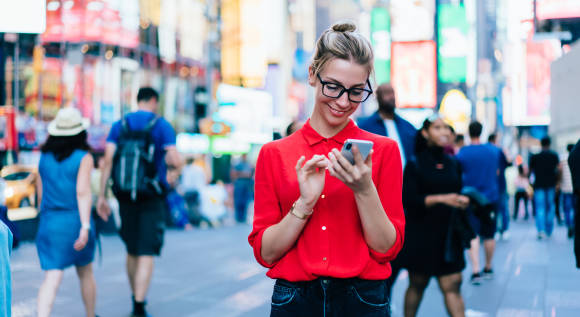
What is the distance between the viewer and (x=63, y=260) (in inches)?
219

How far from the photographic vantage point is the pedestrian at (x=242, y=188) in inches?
742

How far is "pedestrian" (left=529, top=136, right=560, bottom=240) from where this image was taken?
14.2 metres

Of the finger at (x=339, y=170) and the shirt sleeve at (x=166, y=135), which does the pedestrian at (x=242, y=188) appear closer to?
the shirt sleeve at (x=166, y=135)

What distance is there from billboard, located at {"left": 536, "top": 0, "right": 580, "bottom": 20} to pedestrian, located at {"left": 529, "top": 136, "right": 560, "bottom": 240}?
5.15 metres

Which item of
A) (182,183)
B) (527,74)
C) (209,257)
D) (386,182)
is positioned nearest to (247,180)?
(182,183)

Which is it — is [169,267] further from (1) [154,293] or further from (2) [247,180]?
(2) [247,180]

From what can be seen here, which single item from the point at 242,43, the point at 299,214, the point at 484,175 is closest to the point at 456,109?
the point at 242,43

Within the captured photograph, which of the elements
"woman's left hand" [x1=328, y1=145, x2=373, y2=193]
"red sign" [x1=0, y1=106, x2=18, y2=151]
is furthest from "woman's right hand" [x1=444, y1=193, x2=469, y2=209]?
"red sign" [x1=0, y1=106, x2=18, y2=151]

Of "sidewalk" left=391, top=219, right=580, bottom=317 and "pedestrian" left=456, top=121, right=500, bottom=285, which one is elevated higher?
"pedestrian" left=456, top=121, right=500, bottom=285

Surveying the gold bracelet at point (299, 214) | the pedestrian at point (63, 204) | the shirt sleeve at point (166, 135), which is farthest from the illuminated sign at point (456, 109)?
the gold bracelet at point (299, 214)

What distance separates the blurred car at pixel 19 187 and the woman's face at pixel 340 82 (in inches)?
482

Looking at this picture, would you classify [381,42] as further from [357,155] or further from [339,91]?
[357,155]

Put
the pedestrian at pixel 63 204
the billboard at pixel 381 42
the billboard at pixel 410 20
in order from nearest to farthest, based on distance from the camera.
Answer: the pedestrian at pixel 63 204, the billboard at pixel 381 42, the billboard at pixel 410 20

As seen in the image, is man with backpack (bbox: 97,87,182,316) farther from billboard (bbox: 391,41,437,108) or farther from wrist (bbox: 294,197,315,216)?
billboard (bbox: 391,41,437,108)
